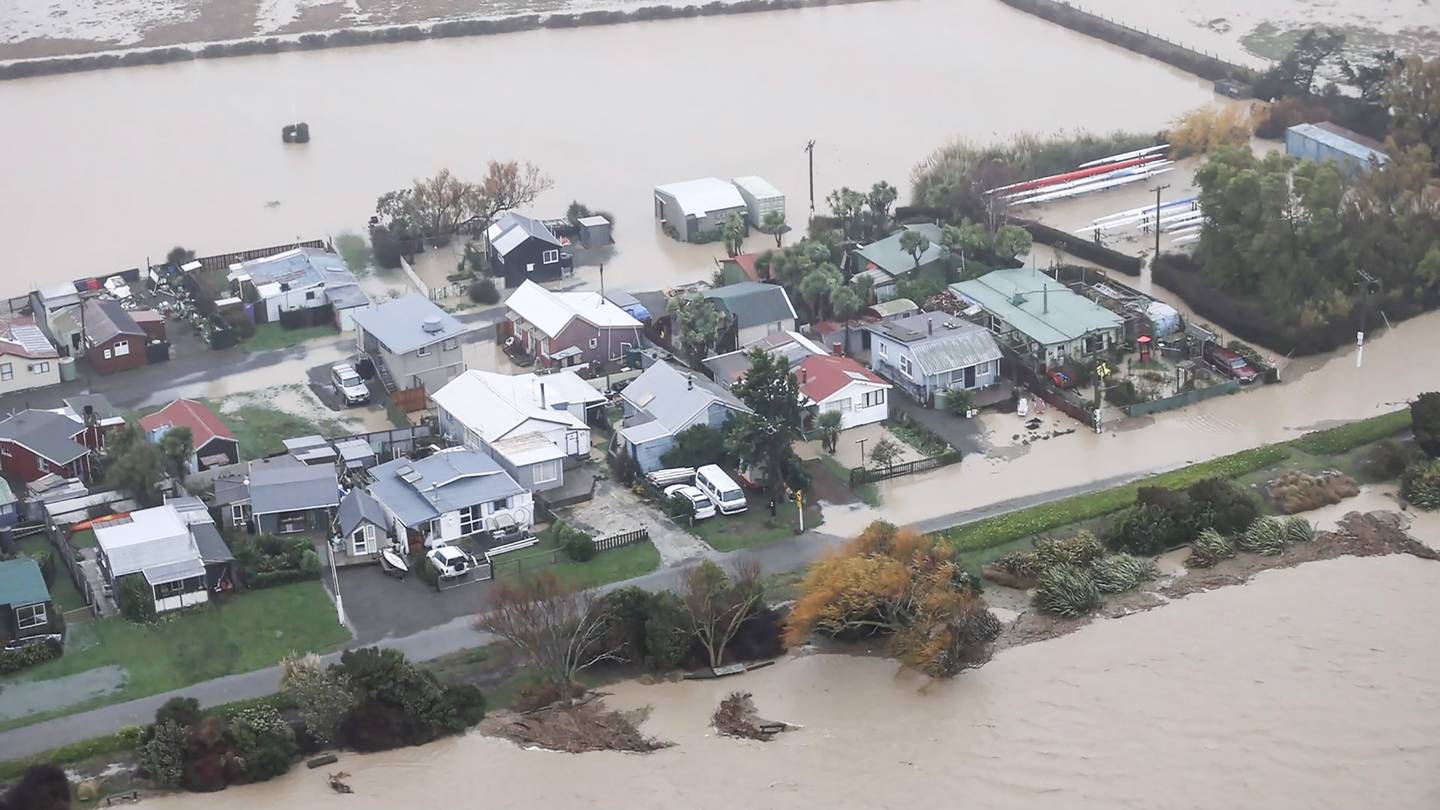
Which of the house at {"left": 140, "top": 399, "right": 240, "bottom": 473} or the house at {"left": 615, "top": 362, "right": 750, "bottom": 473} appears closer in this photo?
the house at {"left": 615, "top": 362, "right": 750, "bottom": 473}

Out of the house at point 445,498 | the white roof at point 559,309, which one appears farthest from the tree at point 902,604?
the white roof at point 559,309

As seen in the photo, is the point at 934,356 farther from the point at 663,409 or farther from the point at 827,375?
the point at 663,409

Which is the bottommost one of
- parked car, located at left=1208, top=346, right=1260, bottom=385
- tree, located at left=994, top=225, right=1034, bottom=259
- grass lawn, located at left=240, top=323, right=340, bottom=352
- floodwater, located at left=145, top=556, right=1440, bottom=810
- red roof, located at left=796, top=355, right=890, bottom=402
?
floodwater, located at left=145, top=556, right=1440, bottom=810

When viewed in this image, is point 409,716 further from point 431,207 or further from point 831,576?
point 431,207

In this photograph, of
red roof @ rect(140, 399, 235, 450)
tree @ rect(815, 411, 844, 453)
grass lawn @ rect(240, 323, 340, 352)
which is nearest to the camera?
red roof @ rect(140, 399, 235, 450)

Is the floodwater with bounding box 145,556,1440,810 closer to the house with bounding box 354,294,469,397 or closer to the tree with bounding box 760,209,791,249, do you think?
the house with bounding box 354,294,469,397

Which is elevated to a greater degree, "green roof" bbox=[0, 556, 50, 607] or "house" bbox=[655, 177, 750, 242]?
"green roof" bbox=[0, 556, 50, 607]

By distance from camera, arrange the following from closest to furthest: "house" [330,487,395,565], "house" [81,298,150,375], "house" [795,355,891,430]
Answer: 1. "house" [330,487,395,565]
2. "house" [795,355,891,430]
3. "house" [81,298,150,375]

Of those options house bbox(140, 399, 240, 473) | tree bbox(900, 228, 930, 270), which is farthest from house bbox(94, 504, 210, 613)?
tree bbox(900, 228, 930, 270)

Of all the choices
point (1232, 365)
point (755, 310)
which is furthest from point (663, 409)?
point (1232, 365)
